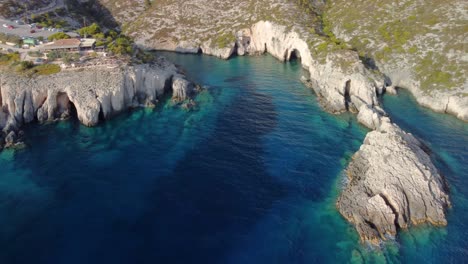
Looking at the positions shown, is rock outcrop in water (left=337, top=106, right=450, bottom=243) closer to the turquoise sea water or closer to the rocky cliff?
the turquoise sea water

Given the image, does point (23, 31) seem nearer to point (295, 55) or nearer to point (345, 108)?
point (295, 55)

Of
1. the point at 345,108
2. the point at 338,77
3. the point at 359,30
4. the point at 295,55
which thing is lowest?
the point at 345,108


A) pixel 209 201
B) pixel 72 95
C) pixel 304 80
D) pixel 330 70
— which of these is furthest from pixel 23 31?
pixel 330 70

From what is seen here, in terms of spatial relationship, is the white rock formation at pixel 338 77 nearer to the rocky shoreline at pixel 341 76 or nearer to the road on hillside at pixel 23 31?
the rocky shoreline at pixel 341 76

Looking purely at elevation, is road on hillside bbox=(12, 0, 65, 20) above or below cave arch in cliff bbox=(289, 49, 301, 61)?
above

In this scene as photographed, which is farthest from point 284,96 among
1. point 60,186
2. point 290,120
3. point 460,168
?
point 60,186

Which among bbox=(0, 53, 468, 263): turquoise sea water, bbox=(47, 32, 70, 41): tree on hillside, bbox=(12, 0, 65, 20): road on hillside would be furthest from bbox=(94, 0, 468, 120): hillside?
bbox=(47, 32, 70, 41): tree on hillside

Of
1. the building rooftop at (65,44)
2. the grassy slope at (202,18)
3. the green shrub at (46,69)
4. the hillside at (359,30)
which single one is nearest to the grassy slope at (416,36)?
the hillside at (359,30)

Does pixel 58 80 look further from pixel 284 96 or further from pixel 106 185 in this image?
pixel 284 96
